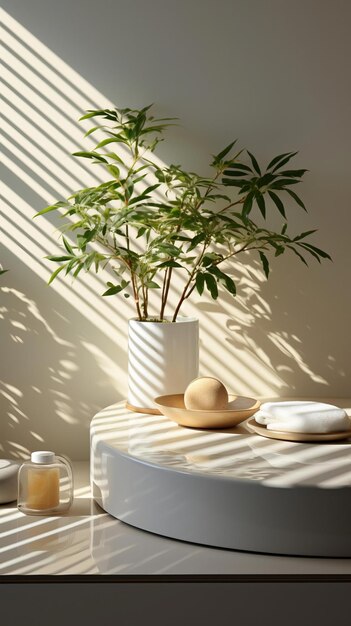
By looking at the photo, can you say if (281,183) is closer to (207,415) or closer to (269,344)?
(269,344)

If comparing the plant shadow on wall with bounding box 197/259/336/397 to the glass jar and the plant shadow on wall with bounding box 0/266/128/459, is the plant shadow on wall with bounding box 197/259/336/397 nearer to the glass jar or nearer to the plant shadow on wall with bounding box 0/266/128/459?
the plant shadow on wall with bounding box 0/266/128/459

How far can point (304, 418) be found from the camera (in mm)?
1553

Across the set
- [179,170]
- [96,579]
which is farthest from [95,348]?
[96,579]

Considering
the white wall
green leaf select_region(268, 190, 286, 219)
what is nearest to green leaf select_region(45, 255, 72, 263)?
the white wall

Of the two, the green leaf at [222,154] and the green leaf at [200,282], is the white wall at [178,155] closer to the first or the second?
the green leaf at [222,154]

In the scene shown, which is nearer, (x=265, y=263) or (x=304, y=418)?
(x=304, y=418)

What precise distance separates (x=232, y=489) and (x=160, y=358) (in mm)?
493

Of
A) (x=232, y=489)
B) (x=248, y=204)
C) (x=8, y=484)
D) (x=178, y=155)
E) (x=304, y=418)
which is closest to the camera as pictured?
(x=232, y=489)

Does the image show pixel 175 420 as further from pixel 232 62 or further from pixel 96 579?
pixel 232 62

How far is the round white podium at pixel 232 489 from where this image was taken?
1.33 metres

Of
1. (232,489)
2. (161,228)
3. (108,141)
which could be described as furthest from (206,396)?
→ (108,141)

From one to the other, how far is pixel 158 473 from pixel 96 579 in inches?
8.4

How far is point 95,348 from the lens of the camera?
198 centimetres

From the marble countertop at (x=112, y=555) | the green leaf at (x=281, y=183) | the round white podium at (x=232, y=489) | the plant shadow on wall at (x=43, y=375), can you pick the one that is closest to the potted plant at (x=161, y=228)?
the green leaf at (x=281, y=183)
